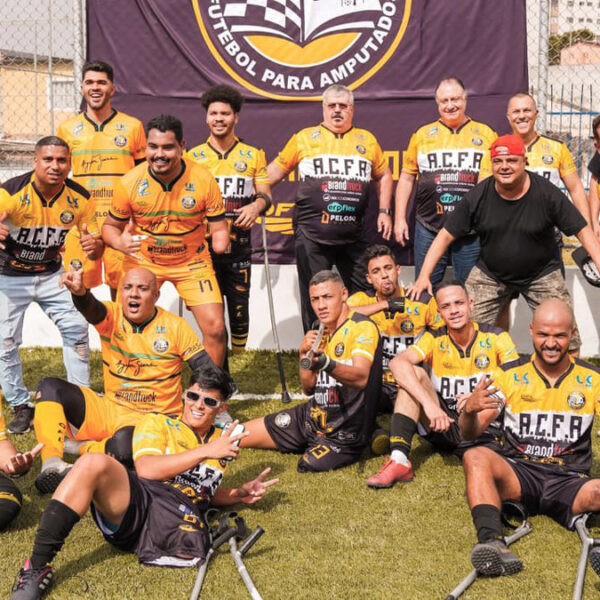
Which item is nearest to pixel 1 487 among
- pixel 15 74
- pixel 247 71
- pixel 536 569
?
pixel 536 569

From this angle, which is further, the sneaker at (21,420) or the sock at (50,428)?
the sneaker at (21,420)

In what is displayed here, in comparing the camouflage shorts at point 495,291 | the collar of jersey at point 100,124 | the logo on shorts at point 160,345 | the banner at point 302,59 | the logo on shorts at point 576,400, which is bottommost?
the logo on shorts at point 576,400

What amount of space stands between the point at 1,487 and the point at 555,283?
14.6 feet

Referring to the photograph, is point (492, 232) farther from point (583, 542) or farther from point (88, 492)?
Answer: point (88, 492)

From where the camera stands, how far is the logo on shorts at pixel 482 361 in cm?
611

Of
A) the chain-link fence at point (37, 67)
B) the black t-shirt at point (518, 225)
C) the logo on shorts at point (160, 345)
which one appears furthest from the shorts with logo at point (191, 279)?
the chain-link fence at point (37, 67)

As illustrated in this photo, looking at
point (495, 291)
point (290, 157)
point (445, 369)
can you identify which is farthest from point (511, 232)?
point (290, 157)

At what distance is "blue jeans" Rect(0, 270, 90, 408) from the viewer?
23.2 ft

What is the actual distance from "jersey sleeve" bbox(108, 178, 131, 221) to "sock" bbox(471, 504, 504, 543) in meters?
3.66

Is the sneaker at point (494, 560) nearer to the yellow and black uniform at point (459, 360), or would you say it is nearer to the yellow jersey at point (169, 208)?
the yellow and black uniform at point (459, 360)

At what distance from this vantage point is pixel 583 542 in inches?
187

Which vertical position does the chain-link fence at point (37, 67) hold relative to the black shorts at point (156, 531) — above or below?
above

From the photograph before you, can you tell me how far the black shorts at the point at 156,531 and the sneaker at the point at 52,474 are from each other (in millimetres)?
885

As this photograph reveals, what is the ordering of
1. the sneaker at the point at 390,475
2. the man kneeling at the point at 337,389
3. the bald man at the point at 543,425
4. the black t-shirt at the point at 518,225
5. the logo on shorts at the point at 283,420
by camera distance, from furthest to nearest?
1. the black t-shirt at the point at 518,225
2. the logo on shorts at the point at 283,420
3. the man kneeling at the point at 337,389
4. the sneaker at the point at 390,475
5. the bald man at the point at 543,425
